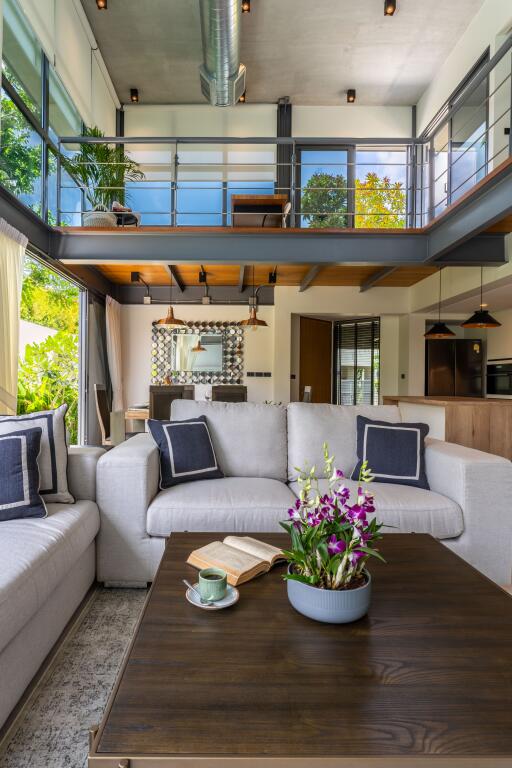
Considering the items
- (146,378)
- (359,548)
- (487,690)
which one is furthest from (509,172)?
(146,378)

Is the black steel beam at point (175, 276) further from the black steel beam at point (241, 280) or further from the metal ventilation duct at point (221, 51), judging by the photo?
the metal ventilation duct at point (221, 51)

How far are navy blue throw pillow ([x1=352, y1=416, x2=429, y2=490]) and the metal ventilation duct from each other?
160 inches

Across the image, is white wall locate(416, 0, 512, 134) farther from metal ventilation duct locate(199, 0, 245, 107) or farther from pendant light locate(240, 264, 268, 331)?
pendant light locate(240, 264, 268, 331)

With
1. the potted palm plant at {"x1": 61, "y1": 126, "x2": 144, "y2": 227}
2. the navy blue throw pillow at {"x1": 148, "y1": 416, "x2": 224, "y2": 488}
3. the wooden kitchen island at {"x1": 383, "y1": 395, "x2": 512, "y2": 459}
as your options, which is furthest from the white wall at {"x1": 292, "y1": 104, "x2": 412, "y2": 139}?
the navy blue throw pillow at {"x1": 148, "y1": 416, "x2": 224, "y2": 488}

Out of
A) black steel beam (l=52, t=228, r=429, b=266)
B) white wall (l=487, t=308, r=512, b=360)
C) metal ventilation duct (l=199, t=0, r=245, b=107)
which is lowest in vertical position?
white wall (l=487, t=308, r=512, b=360)

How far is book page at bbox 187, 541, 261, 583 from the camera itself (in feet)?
4.43

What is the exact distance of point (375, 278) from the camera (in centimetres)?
586

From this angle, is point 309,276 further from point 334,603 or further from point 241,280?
point 334,603

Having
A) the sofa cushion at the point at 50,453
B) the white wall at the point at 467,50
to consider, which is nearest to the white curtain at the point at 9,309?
the sofa cushion at the point at 50,453

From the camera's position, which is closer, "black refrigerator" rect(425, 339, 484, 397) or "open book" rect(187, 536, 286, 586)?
"open book" rect(187, 536, 286, 586)

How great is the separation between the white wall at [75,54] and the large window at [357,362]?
16.0 feet

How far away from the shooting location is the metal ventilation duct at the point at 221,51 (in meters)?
4.15

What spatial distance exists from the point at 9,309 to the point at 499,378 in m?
6.67

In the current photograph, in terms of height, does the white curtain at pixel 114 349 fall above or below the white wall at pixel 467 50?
below
